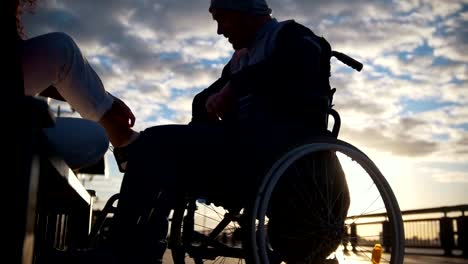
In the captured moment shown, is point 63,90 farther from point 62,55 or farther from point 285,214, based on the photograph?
point 285,214

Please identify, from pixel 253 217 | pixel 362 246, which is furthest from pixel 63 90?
pixel 362 246

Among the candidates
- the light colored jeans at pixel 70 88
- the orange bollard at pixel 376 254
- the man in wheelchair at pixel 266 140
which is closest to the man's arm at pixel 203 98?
the man in wheelchair at pixel 266 140

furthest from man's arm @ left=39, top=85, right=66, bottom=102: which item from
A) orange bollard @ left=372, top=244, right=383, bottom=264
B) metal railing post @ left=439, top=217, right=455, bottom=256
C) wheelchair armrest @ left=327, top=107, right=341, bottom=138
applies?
metal railing post @ left=439, top=217, right=455, bottom=256

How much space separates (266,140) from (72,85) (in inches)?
38.5

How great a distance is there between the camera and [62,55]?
6.16ft

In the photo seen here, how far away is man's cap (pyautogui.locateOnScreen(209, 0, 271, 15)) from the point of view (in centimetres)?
277

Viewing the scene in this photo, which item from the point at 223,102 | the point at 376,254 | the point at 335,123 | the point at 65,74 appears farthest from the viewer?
the point at 376,254

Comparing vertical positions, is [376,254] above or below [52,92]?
below

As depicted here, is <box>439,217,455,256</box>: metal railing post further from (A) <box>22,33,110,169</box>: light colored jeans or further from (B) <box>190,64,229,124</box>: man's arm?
(A) <box>22,33,110,169</box>: light colored jeans

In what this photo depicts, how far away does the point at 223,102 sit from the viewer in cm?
256

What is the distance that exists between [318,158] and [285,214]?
348 mm

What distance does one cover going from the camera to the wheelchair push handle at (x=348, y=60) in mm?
2799

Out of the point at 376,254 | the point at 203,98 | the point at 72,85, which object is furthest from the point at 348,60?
the point at 72,85

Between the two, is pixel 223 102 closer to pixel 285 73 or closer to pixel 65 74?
pixel 285 73
